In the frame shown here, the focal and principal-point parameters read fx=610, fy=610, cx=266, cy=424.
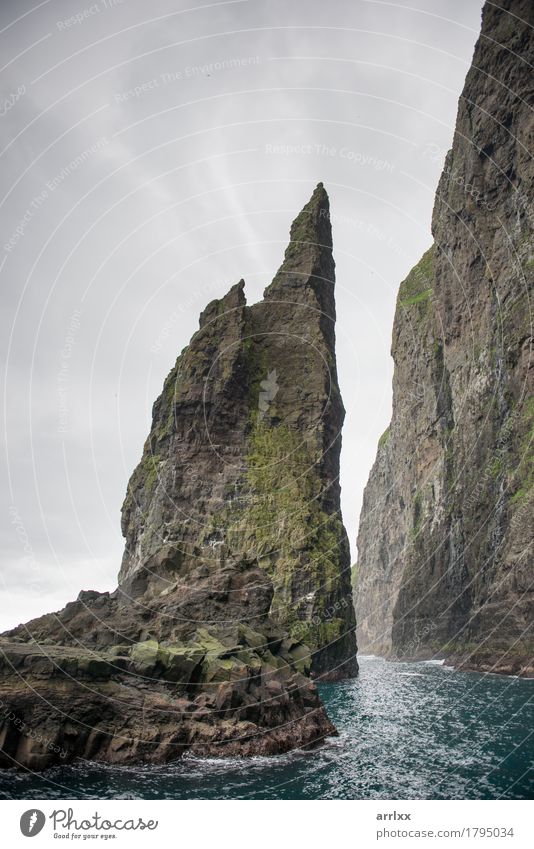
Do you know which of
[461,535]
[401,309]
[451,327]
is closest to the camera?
[461,535]

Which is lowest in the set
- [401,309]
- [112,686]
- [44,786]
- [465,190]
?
[44,786]

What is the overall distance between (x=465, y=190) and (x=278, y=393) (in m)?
48.1

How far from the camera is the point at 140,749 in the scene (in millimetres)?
29875

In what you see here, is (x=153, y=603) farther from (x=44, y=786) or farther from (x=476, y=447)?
(x=476, y=447)

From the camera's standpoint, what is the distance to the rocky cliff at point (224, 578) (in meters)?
31.7

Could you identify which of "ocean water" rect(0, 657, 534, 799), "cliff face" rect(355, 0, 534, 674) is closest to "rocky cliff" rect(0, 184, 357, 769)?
"ocean water" rect(0, 657, 534, 799)

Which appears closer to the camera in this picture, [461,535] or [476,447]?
[476,447]

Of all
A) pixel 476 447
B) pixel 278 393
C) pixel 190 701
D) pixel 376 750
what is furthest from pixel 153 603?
pixel 476 447
